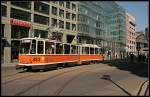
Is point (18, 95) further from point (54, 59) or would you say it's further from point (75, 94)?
point (54, 59)

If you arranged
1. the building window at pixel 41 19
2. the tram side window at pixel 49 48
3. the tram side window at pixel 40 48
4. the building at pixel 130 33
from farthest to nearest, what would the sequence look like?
the building at pixel 130 33, the building window at pixel 41 19, the tram side window at pixel 49 48, the tram side window at pixel 40 48

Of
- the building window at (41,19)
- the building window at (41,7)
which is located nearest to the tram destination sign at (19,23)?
the building window at (41,19)

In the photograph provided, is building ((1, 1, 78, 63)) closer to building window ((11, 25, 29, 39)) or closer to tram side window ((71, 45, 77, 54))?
building window ((11, 25, 29, 39))

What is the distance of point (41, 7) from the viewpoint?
62844mm

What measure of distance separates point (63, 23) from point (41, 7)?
10237 millimetres

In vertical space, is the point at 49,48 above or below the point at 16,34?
below

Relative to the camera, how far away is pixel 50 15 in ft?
218

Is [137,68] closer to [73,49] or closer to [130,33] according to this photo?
[73,49]

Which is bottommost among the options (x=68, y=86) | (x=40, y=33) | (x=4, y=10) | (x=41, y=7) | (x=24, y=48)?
(x=68, y=86)

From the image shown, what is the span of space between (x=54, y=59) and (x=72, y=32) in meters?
48.7

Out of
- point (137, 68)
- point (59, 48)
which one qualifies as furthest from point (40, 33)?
point (59, 48)

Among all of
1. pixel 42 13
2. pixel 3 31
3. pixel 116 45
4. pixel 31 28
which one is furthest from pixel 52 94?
pixel 116 45

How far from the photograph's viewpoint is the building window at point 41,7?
60541 millimetres

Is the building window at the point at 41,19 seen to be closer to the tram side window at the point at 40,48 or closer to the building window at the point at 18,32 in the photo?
the building window at the point at 18,32
